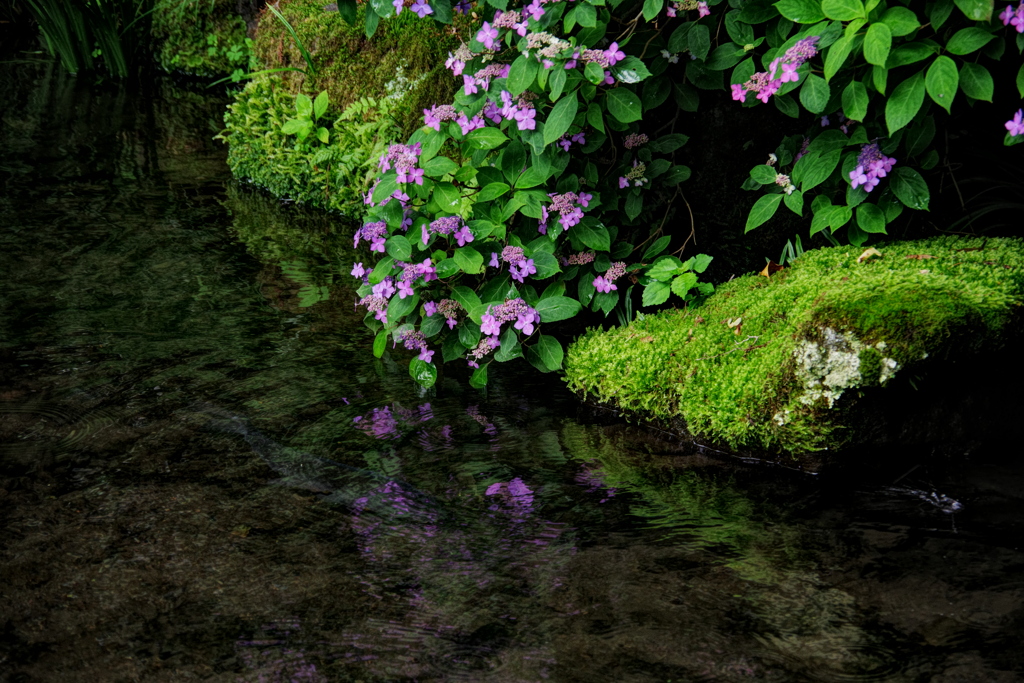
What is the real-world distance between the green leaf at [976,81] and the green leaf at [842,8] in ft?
1.46

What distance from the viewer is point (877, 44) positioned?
2760mm

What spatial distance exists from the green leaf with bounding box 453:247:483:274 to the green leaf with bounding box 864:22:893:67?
1.57 metres

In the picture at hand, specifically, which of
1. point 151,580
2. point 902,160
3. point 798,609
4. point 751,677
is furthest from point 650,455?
point 151,580

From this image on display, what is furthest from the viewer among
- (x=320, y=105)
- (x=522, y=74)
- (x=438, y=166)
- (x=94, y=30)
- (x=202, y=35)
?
(x=202, y=35)

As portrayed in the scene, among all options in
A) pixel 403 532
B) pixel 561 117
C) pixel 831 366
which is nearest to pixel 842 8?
pixel 561 117

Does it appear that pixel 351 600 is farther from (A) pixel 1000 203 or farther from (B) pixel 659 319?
(A) pixel 1000 203

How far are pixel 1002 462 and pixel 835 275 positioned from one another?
903mm

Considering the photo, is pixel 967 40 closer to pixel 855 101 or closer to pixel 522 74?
pixel 855 101

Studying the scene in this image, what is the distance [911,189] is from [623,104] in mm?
1148

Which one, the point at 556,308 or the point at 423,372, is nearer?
the point at 556,308

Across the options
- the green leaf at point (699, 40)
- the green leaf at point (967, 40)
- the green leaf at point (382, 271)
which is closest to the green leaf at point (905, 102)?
the green leaf at point (967, 40)

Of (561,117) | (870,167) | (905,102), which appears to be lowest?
(870,167)

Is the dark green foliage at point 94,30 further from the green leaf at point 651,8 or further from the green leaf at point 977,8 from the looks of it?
the green leaf at point 977,8

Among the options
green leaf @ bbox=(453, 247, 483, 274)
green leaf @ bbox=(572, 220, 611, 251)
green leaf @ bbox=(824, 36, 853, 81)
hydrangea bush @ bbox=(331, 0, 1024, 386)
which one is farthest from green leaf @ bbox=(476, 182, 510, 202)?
green leaf @ bbox=(824, 36, 853, 81)
